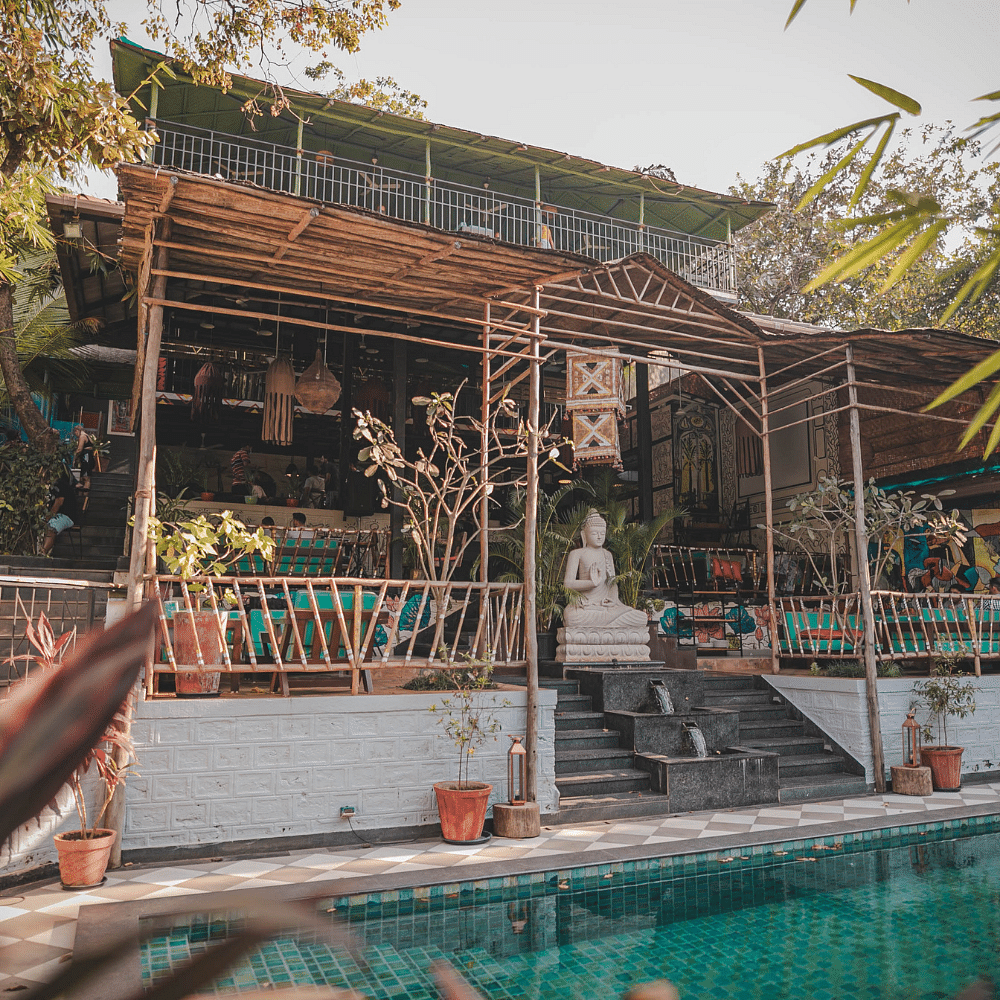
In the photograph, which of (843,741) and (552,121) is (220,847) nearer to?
(843,741)

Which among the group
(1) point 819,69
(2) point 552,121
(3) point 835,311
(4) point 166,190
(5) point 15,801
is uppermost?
(2) point 552,121

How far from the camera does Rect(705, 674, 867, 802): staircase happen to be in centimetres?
753

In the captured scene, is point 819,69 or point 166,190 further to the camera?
point 166,190

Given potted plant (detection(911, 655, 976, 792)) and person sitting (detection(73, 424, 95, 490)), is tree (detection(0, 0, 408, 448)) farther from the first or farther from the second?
potted plant (detection(911, 655, 976, 792))

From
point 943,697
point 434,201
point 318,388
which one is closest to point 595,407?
point 318,388

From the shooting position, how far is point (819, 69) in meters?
1.73

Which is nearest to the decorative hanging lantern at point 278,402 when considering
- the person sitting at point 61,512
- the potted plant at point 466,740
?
the person sitting at point 61,512

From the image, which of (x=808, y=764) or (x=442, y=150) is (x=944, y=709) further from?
(x=442, y=150)

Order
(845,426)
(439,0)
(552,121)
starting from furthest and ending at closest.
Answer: (552,121), (845,426), (439,0)

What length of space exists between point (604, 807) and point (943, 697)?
3752mm

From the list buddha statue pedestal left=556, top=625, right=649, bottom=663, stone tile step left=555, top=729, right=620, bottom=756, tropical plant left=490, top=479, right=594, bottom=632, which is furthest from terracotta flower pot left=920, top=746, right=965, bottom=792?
tropical plant left=490, top=479, right=594, bottom=632

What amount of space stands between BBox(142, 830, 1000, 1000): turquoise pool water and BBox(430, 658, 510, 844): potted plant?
90 centimetres

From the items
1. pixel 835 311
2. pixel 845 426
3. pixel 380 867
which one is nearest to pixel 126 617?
pixel 380 867

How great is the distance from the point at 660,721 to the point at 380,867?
10.2 ft
